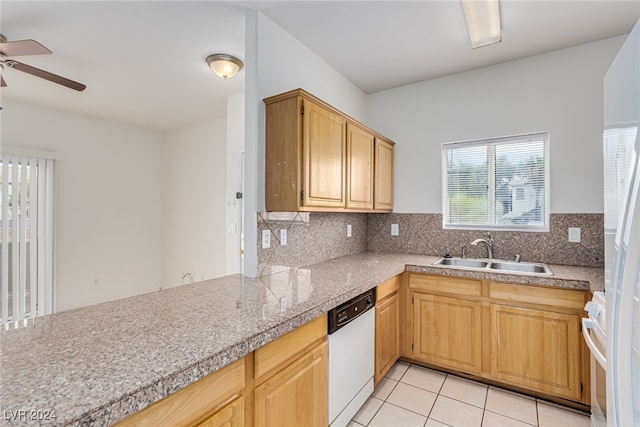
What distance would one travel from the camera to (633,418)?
2.71ft

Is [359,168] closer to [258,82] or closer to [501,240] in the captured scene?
[258,82]

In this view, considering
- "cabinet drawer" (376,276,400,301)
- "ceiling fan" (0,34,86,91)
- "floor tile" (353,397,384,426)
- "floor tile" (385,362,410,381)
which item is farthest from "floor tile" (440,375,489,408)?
"ceiling fan" (0,34,86,91)

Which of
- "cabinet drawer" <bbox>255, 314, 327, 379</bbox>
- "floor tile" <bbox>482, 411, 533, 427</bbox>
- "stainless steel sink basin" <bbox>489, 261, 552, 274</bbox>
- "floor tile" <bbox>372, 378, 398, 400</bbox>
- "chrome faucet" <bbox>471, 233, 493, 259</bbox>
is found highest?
"chrome faucet" <bbox>471, 233, 493, 259</bbox>

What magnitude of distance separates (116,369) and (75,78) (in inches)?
137

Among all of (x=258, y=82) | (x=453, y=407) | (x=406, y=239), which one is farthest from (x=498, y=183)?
(x=258, y=82)

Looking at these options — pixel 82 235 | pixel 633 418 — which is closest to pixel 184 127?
pixel 82 235

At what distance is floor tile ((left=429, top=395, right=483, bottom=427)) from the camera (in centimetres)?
188

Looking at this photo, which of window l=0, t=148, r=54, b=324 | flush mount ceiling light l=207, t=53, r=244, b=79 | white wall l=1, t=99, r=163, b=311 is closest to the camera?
flush mount ceiling light l=207, t=53, r=244, b=79

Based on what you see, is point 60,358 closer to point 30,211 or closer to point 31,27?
point 31,27

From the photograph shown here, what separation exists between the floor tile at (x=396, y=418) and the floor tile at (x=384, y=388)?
13 cm

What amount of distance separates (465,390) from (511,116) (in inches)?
90.4

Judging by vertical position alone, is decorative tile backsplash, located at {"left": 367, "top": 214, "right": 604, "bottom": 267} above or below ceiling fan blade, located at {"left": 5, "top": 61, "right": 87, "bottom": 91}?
below

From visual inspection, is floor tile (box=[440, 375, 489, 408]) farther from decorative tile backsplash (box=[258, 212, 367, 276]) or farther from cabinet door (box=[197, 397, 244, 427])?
cabinet door (box=[197, 397, 244, 427])

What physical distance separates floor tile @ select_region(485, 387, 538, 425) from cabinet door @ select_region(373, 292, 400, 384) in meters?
0.69
